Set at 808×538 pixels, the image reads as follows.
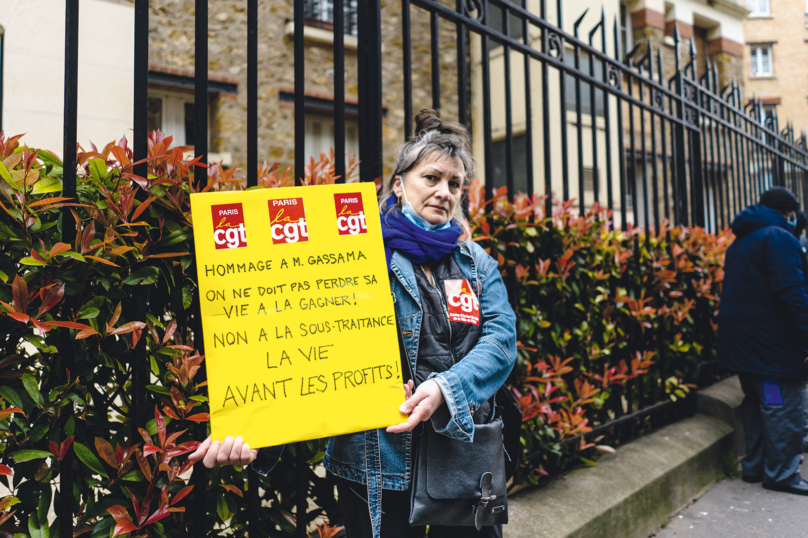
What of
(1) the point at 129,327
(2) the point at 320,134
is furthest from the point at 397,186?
(2) the point at 320,134

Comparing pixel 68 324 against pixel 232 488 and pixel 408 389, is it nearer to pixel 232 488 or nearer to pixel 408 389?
pixel 232 488

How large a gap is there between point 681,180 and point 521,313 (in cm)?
309

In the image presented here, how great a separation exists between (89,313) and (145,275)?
0.57ft

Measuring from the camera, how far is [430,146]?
5.81 ft

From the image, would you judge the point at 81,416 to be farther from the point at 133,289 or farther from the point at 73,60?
the point at 73,60

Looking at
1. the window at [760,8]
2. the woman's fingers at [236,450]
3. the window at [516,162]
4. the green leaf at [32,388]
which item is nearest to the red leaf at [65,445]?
the green leaf at [32,388]

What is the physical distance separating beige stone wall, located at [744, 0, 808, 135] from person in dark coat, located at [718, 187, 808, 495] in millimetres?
25902

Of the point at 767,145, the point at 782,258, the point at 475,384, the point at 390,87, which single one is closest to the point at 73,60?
the point at 475,384

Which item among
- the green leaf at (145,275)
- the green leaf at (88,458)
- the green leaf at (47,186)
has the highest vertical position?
the green leaf at (47,186)

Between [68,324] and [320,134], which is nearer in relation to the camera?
[68,324]

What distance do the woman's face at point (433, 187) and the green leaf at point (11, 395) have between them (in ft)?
3.95

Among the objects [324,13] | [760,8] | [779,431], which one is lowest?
[779,431]

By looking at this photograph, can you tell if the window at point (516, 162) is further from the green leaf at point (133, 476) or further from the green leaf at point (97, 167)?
the green leaf at point (133, 476)

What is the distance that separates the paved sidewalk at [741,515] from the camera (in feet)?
10.4
